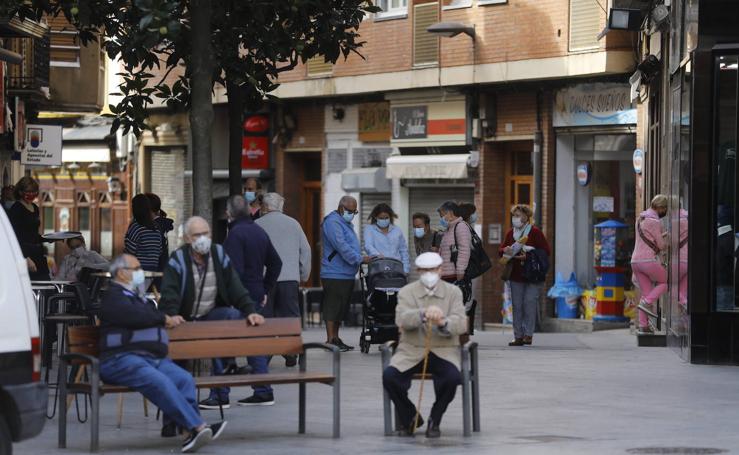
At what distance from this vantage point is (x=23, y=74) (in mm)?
35562

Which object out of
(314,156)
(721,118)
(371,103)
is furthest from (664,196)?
(314,156)

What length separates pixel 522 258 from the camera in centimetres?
2333

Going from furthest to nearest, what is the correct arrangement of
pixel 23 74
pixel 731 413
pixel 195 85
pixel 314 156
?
pixel 314 156, pixel 23 74, pixel 195 85, pixel 731 413

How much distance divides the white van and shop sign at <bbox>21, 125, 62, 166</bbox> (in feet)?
83.3

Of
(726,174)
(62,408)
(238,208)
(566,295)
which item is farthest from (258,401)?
(566,295)

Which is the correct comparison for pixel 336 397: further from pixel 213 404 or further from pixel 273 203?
pixel 273 203

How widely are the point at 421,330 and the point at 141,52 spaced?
6.19m

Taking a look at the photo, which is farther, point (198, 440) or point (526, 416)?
point (526, 416)

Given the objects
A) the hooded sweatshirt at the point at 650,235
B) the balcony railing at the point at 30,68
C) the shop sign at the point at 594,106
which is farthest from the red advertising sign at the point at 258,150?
the hooded sweatshirt at the point at 650,235

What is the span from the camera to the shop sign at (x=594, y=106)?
97.0 ft

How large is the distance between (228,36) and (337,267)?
3.23 meters

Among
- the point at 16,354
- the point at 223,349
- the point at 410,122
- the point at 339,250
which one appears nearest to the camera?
the point at 16,354

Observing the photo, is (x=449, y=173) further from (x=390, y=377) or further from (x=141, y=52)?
(x=390, y=377)

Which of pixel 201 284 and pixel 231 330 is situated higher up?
pixel 201 284
